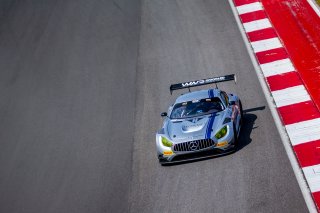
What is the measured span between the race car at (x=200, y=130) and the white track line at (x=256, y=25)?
6312mm

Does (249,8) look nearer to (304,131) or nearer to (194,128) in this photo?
(304,131)

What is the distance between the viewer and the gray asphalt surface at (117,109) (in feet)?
38.5

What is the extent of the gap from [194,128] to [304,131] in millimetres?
2592

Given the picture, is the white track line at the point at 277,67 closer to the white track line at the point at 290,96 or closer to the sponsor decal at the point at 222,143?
the white track line at the point at 290,96

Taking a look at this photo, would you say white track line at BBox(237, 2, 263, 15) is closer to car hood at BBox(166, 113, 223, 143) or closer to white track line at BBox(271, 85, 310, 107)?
white track line at BBox(271, 85, 310, 107)

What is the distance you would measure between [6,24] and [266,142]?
548 inches

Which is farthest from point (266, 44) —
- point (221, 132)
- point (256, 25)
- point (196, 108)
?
point (221, 132)

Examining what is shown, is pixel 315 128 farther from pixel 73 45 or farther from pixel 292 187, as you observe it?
pixel 73 45

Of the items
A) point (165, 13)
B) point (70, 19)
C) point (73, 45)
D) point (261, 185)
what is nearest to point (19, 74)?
point (73, 45)

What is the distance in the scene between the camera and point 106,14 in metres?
23.0

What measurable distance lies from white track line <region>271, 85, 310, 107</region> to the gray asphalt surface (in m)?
0.43

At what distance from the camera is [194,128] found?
12766 mm

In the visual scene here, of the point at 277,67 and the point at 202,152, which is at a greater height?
the point at 277,67

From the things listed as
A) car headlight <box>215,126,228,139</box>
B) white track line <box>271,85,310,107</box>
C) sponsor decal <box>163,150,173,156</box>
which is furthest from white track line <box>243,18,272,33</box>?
sponsor decal <box>163,150,173,156</box>
